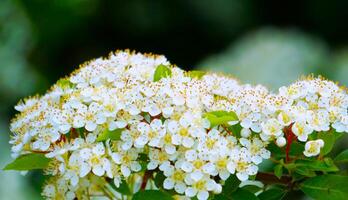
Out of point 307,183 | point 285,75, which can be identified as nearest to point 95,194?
point 307,183

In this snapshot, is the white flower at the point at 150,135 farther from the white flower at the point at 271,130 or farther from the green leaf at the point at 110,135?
the white flower at the point at 271,130

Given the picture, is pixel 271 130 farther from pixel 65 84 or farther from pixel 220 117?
pixel 65 84

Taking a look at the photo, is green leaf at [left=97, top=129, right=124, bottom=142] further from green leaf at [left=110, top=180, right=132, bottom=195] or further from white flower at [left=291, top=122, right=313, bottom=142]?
white flower at [left=291, top=122, right=313, bottom=142]

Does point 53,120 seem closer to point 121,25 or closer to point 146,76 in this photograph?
point 146,76

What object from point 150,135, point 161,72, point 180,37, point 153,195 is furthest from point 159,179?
point 180,37

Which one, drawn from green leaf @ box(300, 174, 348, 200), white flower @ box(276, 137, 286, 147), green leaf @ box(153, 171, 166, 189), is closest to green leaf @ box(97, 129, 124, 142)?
green leaf @ box(153, 171, 166, 189)
